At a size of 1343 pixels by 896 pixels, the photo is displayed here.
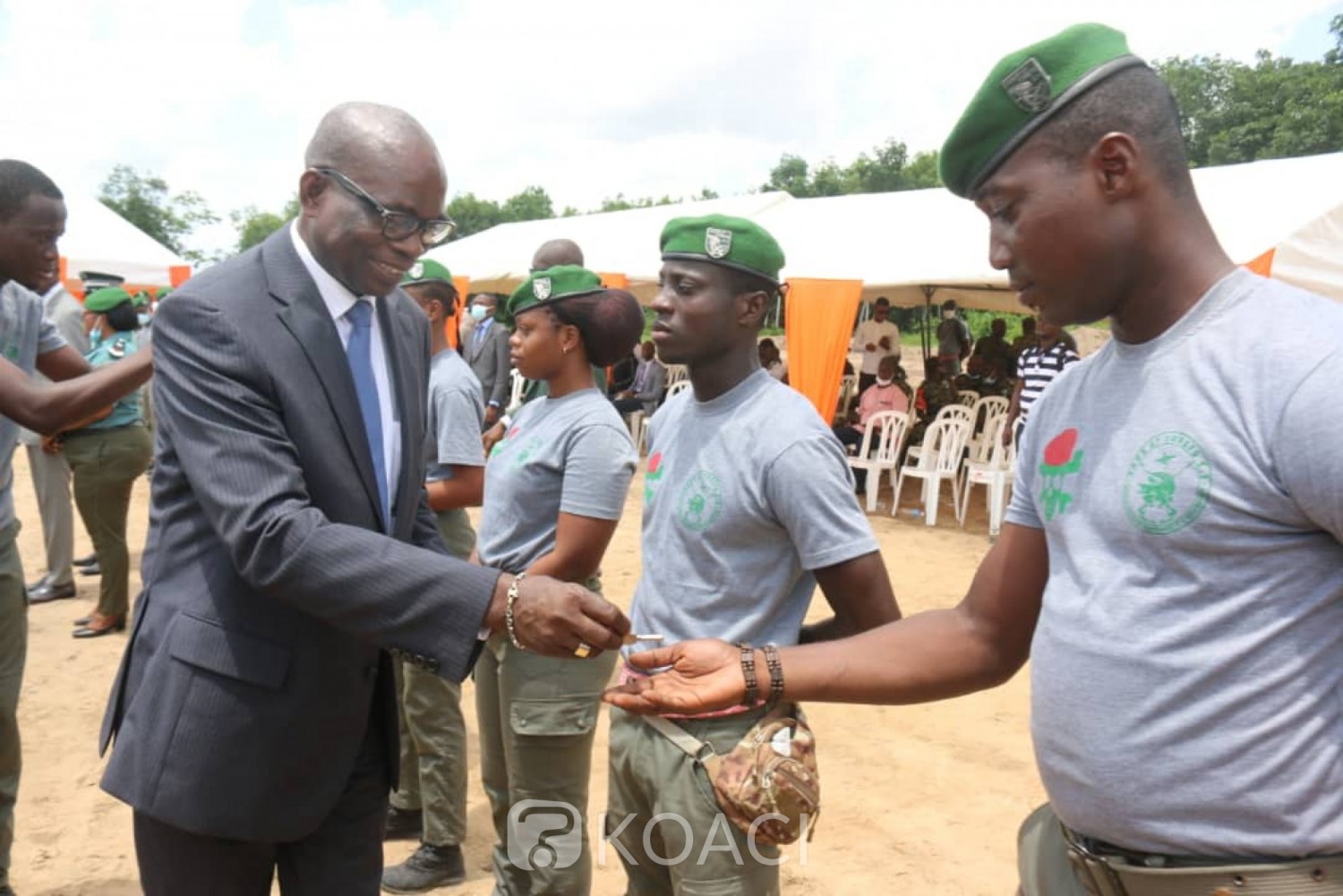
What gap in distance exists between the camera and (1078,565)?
4.78 ft

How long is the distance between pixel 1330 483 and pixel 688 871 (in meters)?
1.50

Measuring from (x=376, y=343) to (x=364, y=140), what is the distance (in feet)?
1.54

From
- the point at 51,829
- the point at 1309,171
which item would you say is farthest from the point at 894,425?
the point at 51,829

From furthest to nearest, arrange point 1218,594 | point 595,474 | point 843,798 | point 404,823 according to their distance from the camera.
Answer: point 843,798
point 404,823
point 595,474
point 1218,594

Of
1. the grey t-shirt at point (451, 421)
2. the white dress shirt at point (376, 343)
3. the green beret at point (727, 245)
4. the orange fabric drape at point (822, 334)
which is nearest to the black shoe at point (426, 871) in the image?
the grey t-shirt at point (451, 421)

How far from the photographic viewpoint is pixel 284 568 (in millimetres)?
1870

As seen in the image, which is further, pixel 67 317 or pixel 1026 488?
pixel 67 317

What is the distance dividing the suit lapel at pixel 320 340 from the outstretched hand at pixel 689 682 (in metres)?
0.71

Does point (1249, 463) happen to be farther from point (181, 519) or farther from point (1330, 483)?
point (181, 519)

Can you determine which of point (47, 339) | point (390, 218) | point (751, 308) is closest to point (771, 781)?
point (751, 308)

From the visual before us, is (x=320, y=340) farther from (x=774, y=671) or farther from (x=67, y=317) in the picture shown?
(x=67, y=317)

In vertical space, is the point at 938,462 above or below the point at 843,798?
below

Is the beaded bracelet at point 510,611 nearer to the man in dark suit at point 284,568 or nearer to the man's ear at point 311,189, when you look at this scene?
the man in dark suit at point 284,568

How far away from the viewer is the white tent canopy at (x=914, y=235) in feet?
28.3
